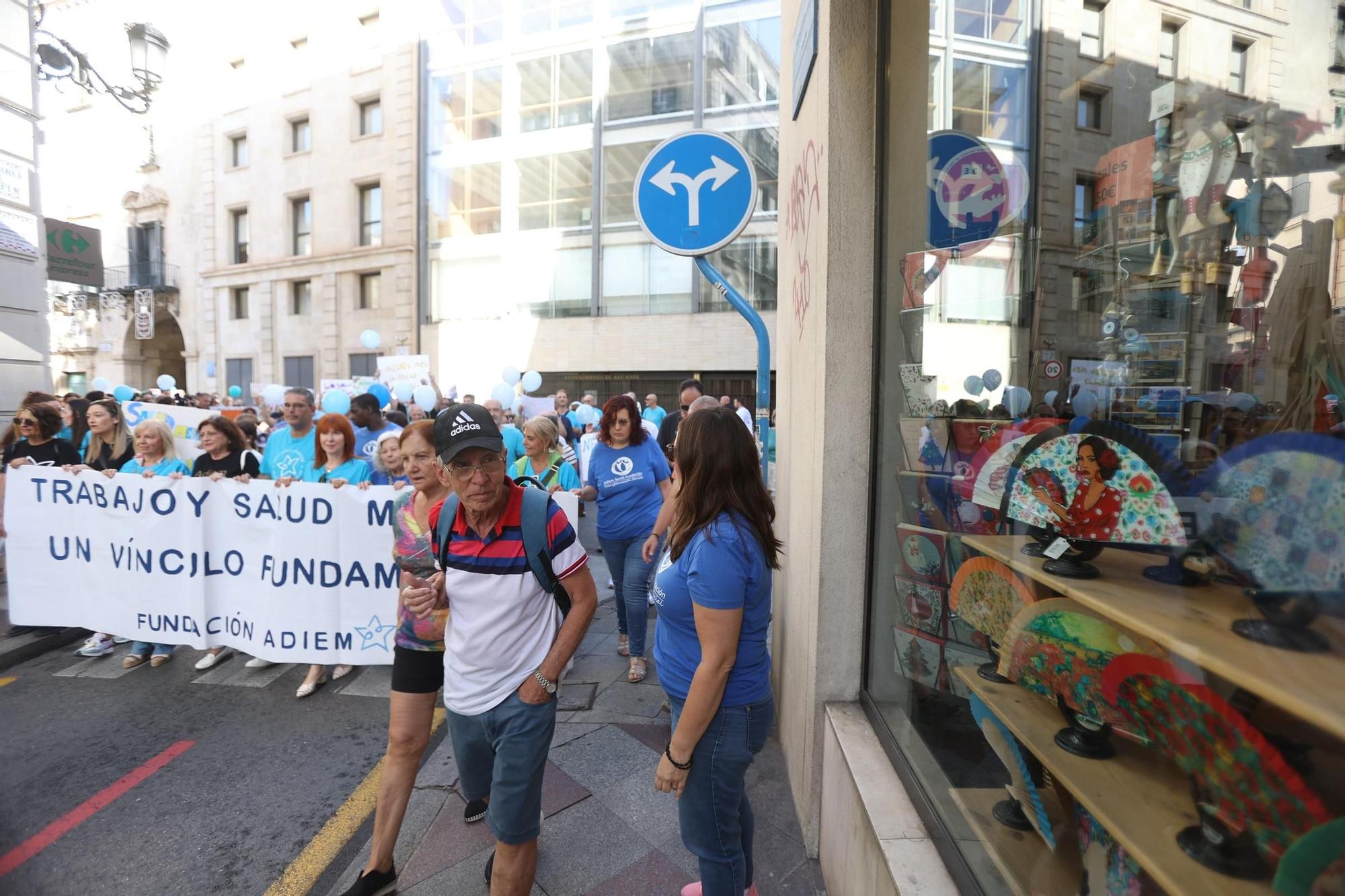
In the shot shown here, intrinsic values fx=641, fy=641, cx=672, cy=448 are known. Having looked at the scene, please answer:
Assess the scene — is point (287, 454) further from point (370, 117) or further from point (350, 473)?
point (370, 117)

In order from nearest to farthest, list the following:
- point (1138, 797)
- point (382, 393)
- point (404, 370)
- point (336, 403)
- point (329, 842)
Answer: point (1138, 797)
point (329, 842)
point (336, 403)
point (382, 393)
point (404, 370)

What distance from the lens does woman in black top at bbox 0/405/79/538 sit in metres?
4.97

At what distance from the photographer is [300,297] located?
81.0ft

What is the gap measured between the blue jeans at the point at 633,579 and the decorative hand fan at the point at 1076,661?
109 inches

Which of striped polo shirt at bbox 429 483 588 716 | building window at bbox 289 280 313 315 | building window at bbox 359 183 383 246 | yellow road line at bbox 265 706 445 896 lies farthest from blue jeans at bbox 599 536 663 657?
building window at bbox 289 280 313 315

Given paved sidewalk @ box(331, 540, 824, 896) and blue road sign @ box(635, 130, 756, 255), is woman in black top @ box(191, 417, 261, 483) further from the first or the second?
blue road sign @ box(635, 130, 756, 255)

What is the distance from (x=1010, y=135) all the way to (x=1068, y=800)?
5.96 feet

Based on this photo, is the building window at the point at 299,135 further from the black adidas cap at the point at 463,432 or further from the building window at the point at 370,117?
the black adidas cap at the point at 463,432

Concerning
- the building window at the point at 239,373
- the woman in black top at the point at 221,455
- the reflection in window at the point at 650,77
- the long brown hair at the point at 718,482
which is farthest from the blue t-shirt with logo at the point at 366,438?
the building window at the point at 239,373

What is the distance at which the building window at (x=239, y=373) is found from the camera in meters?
25.4

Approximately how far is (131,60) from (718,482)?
33.8 feet

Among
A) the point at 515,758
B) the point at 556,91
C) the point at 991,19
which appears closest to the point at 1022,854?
the point at 515,758

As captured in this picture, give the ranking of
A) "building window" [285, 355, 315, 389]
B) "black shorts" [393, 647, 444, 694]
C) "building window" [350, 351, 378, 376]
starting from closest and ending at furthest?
"black shorts" [393, 647, 444, 694] → "building window" [350, 351, 378, 376] → "building window" [285, 355, 315, 389]

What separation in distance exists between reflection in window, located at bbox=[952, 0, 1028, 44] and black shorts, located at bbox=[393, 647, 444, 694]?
Result: 2.87m
